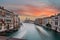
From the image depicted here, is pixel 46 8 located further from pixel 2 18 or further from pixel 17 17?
pixel 2 18

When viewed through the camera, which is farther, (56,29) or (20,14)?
(20,14)

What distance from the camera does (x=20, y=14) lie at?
2297 millimetres

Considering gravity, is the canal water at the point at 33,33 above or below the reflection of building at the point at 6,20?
below

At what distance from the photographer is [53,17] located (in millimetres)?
2207

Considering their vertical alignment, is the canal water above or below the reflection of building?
below

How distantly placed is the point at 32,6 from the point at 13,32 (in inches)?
22.4

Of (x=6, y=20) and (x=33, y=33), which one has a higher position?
(x=6, y=20)

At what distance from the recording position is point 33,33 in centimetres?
222

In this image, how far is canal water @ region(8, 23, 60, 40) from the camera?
217 centimetres

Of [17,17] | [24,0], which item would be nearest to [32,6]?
[24,0]

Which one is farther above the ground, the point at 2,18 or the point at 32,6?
the point at 32,6

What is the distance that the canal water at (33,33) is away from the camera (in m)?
2.17

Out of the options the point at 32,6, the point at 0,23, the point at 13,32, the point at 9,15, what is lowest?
the point at 13,32

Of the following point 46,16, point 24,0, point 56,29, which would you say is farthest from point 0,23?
point 56,29
